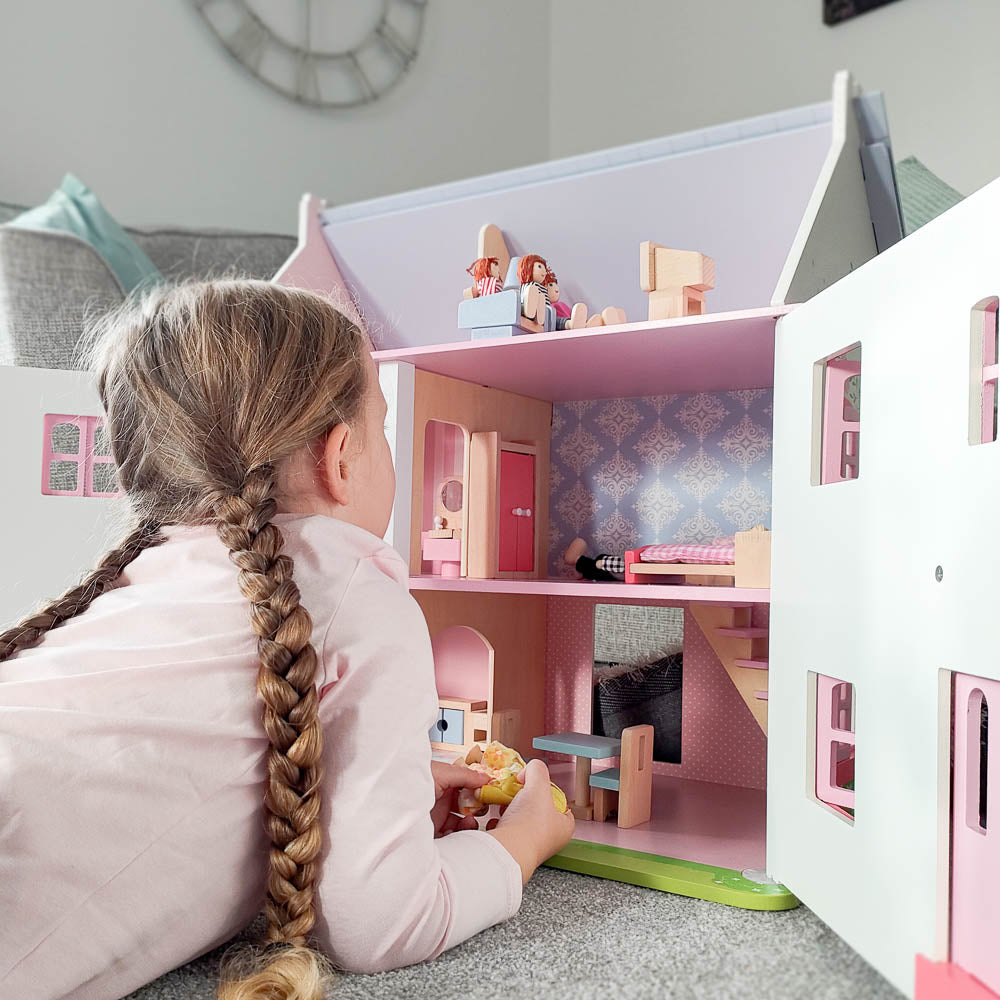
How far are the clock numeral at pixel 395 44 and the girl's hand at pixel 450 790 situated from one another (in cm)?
176

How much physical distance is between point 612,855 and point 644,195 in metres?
0.76

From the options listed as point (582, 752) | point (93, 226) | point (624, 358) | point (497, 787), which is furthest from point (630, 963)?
point (93, 226)

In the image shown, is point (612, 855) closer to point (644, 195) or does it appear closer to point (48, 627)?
point (48, 627)

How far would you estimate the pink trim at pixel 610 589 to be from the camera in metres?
1.02

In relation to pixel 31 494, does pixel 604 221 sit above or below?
above

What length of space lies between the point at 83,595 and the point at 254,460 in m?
0.17

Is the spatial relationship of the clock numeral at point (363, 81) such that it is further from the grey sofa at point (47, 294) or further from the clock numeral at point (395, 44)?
the grey sofa at point (47, 294)

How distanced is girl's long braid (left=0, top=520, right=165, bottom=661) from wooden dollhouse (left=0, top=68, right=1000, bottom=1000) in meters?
0.08

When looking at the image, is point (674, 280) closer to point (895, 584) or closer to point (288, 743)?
point (895, 584)

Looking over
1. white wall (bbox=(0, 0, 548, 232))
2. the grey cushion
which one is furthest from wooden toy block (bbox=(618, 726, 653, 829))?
white wall (bbox=(0, 0, 548, 232))

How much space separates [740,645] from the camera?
123 centimetres

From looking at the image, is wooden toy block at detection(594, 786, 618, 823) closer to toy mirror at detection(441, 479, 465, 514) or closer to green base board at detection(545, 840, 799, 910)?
green base board at detection(545, 840, 799, 910)

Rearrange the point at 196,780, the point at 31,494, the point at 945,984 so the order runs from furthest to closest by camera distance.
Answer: the point at 31,494 → the point at 196,780 → the point at 945,984

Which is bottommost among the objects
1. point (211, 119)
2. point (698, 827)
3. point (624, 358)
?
point (698, 827)
